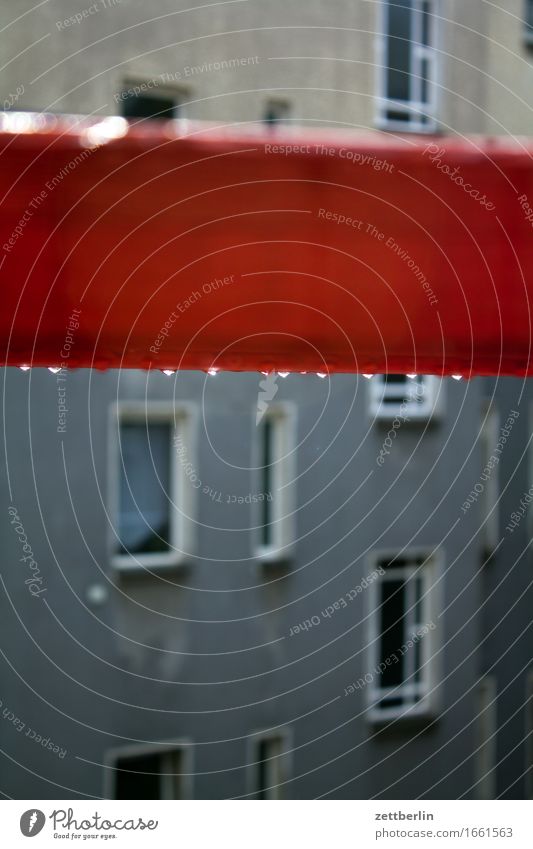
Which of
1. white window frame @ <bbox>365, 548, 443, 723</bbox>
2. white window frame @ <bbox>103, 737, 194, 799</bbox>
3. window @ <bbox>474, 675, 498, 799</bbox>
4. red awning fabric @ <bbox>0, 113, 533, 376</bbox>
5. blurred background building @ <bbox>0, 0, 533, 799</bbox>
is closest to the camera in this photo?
red awning fabric @ <bbox>0, 113, 533, 376</bbox>

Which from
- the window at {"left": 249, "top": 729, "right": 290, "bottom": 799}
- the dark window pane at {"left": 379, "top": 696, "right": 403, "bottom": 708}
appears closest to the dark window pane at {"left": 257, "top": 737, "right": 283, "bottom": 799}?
the window at {"left": 249, "top": 729, "right": 290, "bottom": 799}

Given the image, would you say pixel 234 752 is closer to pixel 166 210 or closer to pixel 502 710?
pixel 502 710

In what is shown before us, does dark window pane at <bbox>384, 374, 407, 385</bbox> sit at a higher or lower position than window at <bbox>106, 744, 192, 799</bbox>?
higher

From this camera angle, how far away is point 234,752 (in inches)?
68.2

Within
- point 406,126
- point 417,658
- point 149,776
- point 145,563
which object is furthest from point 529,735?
point 406,126

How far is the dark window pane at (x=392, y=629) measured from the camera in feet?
6.09

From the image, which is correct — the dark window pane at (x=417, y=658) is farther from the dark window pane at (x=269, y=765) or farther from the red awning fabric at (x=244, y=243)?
the red awning fabric at (x=244, y=243)

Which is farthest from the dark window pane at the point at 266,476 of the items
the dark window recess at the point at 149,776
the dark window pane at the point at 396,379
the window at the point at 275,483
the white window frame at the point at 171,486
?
the dark window recess at the point at 149,776

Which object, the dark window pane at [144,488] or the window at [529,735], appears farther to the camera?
the window at [529,735]

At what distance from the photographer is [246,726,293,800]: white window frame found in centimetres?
168

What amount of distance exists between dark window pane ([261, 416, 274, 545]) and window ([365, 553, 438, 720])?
282 mm

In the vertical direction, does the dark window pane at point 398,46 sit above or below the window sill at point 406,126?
above

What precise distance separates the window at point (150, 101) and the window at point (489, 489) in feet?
3.07

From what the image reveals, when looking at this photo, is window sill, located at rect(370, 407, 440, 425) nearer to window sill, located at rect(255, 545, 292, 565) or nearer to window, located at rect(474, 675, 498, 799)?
window sill, located at rect(255, 545, 292, 565)
